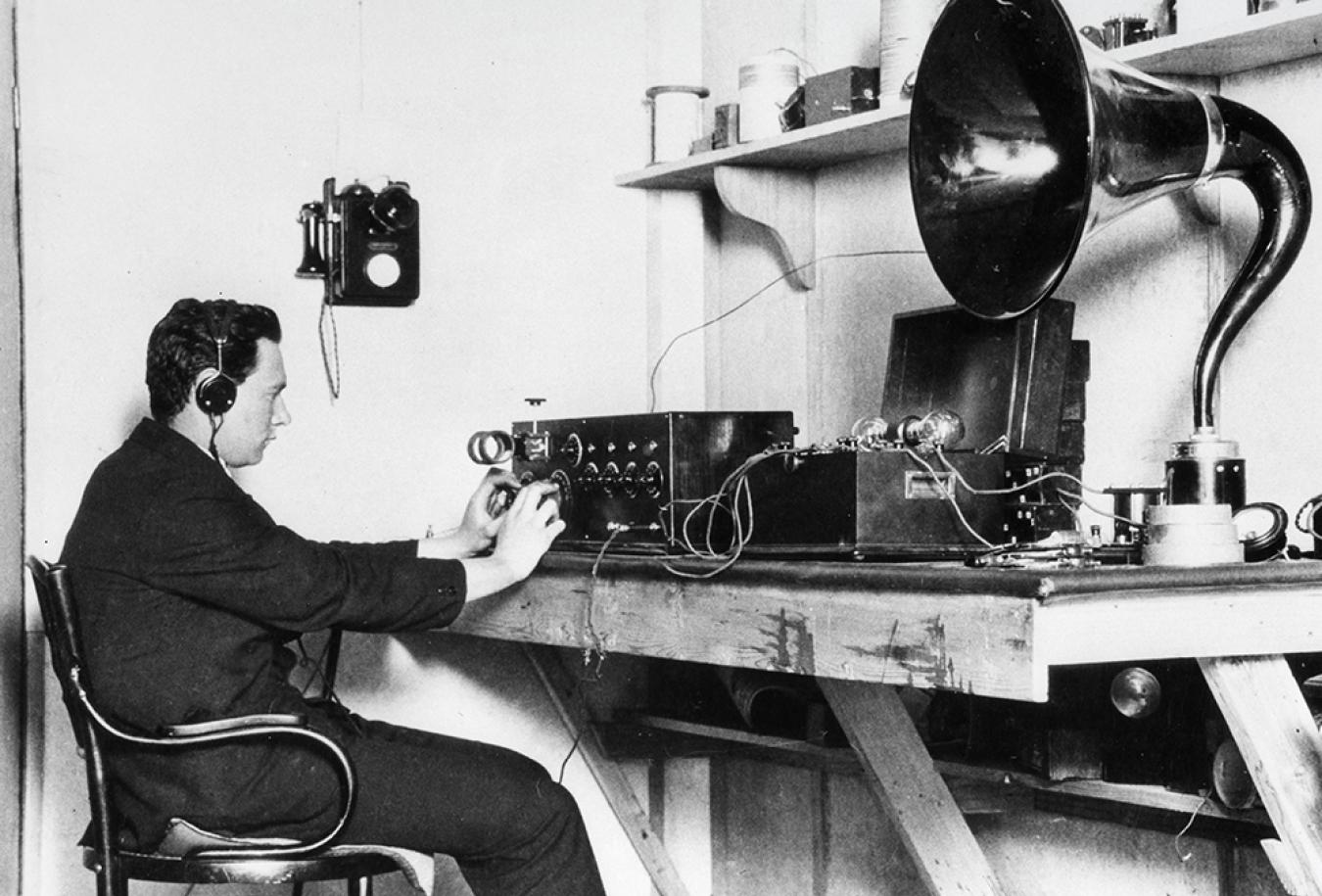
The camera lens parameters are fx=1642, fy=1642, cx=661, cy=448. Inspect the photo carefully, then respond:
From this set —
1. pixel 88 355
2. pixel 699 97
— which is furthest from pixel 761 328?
pixel 88 355

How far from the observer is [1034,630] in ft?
5.42

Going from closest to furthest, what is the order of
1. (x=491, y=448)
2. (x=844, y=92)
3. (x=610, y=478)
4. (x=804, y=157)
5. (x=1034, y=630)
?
1. (x=1034, y=630)
2. (x=610, y=478)
3. (x=491, y=448)
4. (x=844, y=92)
5. (x=804, y=157)

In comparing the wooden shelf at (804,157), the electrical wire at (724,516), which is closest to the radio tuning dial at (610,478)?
the electrical wire at (724,516)

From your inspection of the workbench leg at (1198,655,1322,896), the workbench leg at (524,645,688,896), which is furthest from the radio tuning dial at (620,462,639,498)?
the workbench leg at (1198,655,1322,896)

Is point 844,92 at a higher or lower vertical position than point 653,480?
higher

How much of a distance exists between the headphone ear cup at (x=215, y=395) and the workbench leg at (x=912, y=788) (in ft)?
3.40

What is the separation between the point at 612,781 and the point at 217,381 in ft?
4.11

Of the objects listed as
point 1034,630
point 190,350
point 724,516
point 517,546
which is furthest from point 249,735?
point 1034,630

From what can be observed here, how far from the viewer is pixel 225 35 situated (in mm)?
3219

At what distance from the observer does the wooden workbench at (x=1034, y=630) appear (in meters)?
1.68

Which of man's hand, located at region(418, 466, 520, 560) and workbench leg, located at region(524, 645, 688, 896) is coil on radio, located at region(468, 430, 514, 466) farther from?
workbench leg, located at region(524, 645, 688, 896)

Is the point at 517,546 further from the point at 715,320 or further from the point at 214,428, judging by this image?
the point at 715,320

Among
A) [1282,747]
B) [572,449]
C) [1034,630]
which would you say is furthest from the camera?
[572,449]

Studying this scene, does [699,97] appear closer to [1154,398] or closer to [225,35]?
[225,35]
